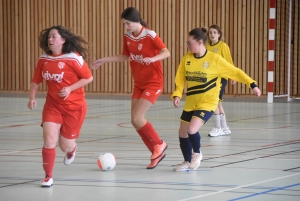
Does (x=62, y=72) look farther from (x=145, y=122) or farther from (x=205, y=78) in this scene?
(x=205, y=78)

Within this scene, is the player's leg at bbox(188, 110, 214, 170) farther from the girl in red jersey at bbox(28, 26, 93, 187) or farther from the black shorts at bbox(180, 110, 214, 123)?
the girl in red jersey at bbox(28, 26, 93, 187)

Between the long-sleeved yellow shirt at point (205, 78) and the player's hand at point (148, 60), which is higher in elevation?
the player's hand at point (148, 60)

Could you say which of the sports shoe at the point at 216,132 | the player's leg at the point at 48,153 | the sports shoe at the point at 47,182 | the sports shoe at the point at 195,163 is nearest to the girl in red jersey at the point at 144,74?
the sports shoe at the point at 195,163

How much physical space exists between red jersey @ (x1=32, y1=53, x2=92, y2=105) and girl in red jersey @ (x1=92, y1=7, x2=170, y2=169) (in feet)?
2.91

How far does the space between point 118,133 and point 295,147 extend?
9.21 ft

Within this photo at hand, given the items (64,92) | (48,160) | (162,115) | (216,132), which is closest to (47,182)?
(48,160)

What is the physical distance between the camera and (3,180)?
19.5 ft

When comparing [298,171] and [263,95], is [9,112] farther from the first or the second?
[298,171]

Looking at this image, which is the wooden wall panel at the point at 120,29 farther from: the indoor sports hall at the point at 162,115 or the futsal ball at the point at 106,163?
the futsal ball at the point at 106,163

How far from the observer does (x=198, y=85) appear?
6527 millimetres

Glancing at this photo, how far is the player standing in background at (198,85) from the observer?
255 inches

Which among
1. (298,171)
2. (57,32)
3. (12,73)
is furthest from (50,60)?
(12,73)

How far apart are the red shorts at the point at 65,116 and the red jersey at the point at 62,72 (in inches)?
2.2

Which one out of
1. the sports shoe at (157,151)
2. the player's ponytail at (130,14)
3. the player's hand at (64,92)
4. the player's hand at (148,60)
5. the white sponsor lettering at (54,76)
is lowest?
the sports shoe at (157,151)
